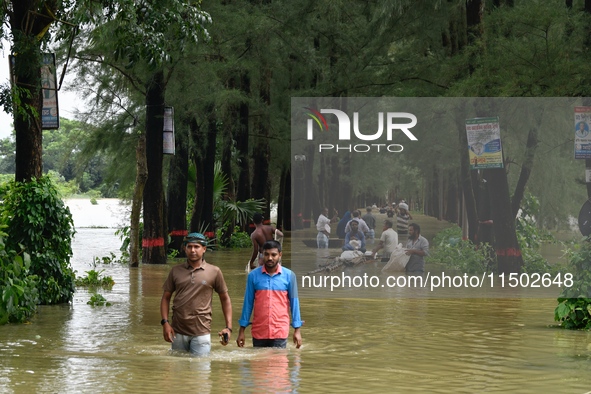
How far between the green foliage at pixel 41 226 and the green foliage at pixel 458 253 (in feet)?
20.9

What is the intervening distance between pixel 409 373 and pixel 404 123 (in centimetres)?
824

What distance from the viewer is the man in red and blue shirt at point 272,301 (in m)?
11.3

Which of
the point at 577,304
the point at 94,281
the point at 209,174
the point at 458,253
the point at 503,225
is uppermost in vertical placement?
the point at 209,174

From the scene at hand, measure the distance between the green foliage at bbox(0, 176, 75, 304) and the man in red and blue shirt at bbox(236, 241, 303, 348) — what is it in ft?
22.6

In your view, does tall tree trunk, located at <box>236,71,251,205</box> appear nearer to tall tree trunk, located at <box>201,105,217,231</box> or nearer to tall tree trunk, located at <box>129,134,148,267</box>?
tall tree trunk, located at <box>201,105,217,231</box>

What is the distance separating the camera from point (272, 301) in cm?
1131

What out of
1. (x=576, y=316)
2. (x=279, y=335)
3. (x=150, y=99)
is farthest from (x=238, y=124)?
(x=279, y=335)

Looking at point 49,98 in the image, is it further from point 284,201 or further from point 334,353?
point 284,201

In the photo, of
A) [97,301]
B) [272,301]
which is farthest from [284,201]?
[272,301]

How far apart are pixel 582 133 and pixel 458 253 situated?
12.6 feet

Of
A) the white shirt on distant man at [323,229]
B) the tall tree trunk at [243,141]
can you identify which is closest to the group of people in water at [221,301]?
the white shirt on distant man at [323,229]

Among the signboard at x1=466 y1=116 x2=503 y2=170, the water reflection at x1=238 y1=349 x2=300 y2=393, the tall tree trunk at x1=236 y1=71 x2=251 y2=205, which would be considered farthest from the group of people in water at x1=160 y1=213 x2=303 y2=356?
the tall tree trunk at x1=236 y1=71 x2=251 y2=205

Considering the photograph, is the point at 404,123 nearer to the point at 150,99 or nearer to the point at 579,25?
the point at 579,25

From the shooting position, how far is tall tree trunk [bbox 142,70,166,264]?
30172 millimetres
